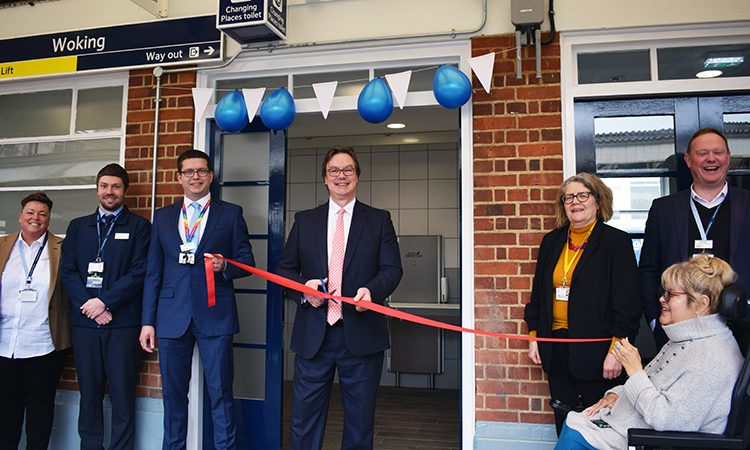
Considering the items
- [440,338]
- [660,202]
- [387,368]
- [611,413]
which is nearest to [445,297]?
[440,338]

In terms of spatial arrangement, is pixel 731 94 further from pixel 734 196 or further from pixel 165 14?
pixel 165 14

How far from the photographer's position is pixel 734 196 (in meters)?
2.82

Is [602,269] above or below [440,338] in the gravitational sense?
above

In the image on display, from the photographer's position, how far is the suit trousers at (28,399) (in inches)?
141

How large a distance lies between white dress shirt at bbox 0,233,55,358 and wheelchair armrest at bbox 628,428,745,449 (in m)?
3.26

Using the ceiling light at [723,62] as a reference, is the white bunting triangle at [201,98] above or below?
below

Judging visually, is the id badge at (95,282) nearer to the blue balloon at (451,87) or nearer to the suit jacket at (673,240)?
the blue balloon at (451,87)

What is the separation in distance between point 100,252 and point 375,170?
145 inches

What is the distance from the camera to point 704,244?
279 centimetres

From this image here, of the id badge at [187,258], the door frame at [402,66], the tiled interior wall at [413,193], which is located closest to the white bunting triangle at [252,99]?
the door frame at [402,66]

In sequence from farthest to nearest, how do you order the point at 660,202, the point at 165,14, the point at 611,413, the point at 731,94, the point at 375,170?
the point at 375,170 → the point at 165,14 → the point at 731,94 → the point at 660,202 → the point at 611,413

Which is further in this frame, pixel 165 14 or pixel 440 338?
pixel 440 338

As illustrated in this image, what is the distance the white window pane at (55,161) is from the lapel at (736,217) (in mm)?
3657

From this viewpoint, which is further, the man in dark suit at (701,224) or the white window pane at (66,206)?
→ the white window pane at (66,206)
